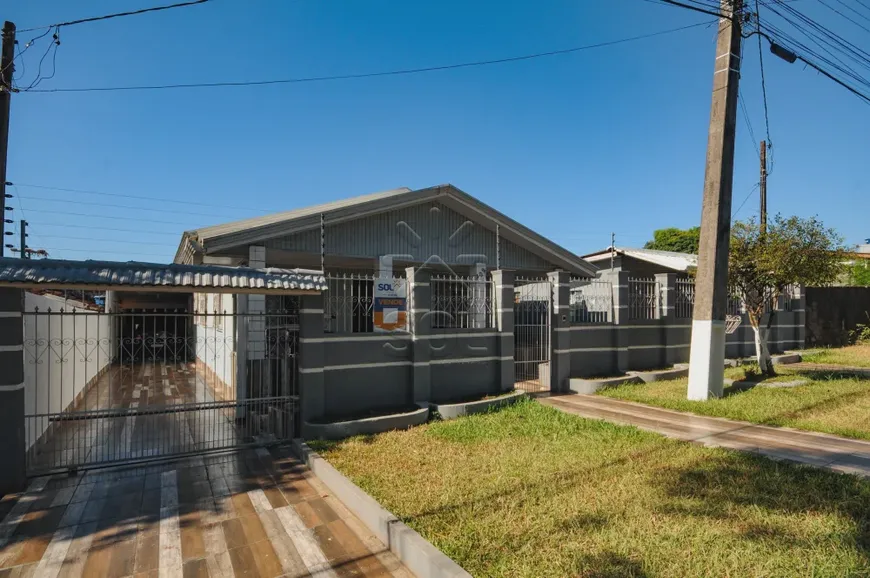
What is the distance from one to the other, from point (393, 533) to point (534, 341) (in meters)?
7.15

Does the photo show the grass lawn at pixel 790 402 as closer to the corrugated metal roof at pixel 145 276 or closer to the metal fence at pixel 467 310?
the metal fence at pixel 467 310

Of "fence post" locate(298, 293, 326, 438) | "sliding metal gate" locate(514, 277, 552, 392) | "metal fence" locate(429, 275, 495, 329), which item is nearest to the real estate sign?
"metal fence" locate(429, 275, 495, 329)

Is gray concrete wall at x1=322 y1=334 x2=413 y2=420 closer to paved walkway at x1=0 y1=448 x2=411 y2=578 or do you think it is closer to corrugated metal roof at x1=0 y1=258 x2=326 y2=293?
corrugated metal roof at x1=0 y1=258 x2=326 y2=293

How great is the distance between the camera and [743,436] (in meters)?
6.15

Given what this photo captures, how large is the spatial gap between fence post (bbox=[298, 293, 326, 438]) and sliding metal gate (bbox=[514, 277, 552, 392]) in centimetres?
442

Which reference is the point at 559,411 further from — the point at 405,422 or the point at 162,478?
the point at 162,478

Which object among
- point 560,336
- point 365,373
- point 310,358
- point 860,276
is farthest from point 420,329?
point 860,276

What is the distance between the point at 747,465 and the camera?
16.2 feet

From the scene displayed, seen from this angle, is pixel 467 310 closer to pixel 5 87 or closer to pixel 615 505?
pixel 615 505

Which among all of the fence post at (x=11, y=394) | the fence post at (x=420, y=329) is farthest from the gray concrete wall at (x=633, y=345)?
the fence post at (x=11, y=394)

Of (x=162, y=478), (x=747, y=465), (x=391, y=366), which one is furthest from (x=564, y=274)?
(x=162, y=478)

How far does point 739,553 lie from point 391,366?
5.47 meters

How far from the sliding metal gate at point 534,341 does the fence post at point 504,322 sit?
87cm

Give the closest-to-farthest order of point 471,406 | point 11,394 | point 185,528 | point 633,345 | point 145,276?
point 185,528, point 11,394, point 145,276, point 471,406, point 633,345
